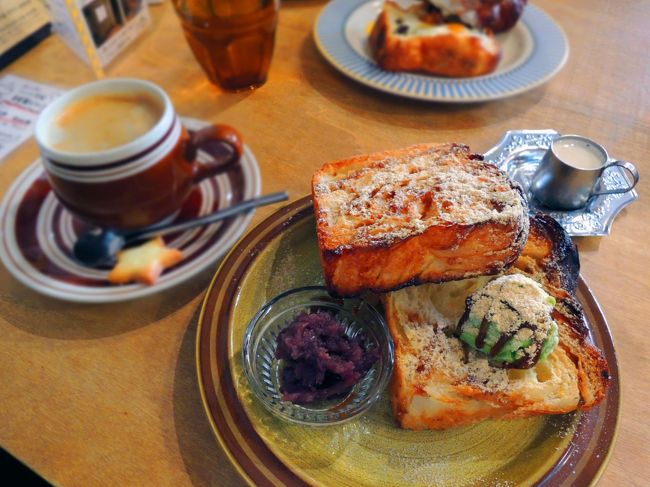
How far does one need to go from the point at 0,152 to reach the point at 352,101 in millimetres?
993

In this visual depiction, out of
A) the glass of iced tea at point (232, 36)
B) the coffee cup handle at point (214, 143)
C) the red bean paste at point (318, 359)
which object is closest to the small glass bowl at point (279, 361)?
the red bean paste at point (318, 359)

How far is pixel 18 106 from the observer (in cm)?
151

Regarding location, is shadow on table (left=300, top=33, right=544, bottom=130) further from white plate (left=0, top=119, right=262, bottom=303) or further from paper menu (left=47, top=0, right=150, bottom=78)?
paper menu (left=47, top=0, right=150, bottom=78)

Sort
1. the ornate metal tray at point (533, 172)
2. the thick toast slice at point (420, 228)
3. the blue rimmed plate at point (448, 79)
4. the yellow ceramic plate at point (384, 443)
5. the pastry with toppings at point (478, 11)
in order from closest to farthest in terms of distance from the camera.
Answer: the yellow ceramic plate at point (384, 443), the thick toast slice at point (420, 228), the ornate metal tray at point (533, 172), the blue rimmed plate at point (448, 79), the pastry with toppings at point (478, 11)

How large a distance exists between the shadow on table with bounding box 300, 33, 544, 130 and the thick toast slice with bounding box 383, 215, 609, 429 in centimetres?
68

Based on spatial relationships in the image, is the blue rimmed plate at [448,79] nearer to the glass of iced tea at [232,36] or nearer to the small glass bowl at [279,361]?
the glass of iced tea at [232,36]

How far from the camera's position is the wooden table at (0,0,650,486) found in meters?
0.84

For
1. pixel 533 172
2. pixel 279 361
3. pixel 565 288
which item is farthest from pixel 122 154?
pixel 533 172

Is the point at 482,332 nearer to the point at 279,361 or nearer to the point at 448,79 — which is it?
the point at 279,361

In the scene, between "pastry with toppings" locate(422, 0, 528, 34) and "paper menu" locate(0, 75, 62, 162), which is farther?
"pastry with toppings" locate(422, 0, 528, 34)

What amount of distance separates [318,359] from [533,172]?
817 millimetres

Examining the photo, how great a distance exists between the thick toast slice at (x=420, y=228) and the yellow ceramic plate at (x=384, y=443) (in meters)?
0.21

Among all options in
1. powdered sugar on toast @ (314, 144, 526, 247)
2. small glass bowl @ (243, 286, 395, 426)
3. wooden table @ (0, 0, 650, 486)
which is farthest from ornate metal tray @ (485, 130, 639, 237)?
small glass bowl @ (243, 286, 395, 426)

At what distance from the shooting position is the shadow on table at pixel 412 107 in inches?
58.2
